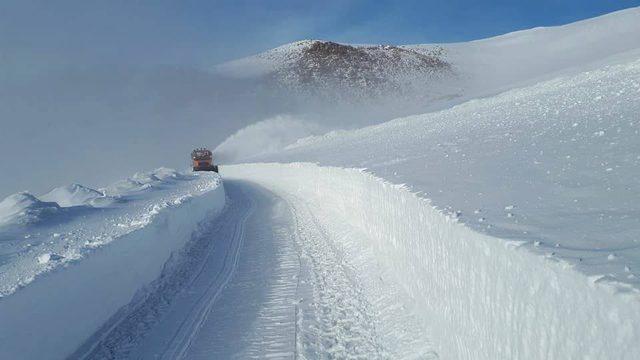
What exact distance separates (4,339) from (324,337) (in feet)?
10.6

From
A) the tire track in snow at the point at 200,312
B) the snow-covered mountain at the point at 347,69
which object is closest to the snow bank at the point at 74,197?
the tire track in snow at the point at 200,312

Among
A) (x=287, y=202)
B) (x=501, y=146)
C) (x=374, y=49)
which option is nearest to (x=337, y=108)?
(x=374, y=49)

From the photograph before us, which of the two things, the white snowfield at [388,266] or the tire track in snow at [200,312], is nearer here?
the white snowfield at [388,266]

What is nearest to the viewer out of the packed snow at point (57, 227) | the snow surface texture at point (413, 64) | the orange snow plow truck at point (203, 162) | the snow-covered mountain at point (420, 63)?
the packed snow at point (57, 227)

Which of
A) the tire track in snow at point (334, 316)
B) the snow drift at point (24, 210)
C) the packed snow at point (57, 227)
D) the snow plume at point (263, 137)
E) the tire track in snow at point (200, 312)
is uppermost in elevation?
the snow plume at point (263, 137)

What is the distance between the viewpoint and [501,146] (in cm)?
923

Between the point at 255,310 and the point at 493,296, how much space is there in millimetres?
3875

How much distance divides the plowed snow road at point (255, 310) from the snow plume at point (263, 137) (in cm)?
4730

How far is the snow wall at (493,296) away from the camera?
223 cm

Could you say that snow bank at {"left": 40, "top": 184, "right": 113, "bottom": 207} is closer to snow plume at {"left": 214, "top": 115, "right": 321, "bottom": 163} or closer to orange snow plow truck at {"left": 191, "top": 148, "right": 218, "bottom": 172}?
orange snow plow truck at {"left": 191, "top": 148, "right": 218, "bottom": 172}

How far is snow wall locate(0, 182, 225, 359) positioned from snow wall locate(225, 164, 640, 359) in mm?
4034

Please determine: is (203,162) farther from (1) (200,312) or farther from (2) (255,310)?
(2) (255,310)

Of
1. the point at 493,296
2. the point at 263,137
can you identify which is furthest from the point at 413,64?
the point at 493,296

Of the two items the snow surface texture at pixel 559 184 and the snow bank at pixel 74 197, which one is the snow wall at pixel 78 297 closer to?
the snow surface texture at pixel 559 184
